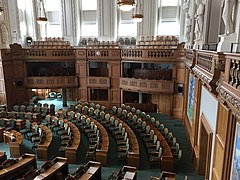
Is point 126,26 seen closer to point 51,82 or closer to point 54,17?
point 54,17

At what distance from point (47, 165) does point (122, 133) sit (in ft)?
12.8

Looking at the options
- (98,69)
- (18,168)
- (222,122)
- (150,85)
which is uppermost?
(98,69)

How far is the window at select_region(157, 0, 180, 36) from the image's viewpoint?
702 inches

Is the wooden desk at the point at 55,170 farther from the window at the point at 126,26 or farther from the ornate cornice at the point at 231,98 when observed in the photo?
the window at the point at 126,26

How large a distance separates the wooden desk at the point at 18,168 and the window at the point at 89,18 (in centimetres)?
1474

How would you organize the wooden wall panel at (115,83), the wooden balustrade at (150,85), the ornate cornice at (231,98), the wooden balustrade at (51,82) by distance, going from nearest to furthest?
the ornate cornice at (231,98)
the wooden balustrade at (150,85)
the wooden wall panel at (115,83)
the wooden balustrade at (51,82)

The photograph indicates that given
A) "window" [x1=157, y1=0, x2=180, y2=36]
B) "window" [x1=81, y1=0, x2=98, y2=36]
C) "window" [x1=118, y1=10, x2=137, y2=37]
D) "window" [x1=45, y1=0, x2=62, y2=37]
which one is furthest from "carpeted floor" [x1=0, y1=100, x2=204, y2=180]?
"window" [x1=45, y1=0, x2=62, y2=37]

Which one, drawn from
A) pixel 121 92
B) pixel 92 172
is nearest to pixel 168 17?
pixel 121 92

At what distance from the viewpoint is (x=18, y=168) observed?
6727 mm

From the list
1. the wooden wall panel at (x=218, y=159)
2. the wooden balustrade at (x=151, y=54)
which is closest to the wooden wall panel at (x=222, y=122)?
the wooden wall panel at (x=218, y=159)

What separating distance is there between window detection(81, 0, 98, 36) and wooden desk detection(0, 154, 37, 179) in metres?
14.7

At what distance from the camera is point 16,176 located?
677 cm

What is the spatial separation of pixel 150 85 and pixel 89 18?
32.5 ft

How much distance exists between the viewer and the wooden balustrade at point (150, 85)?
13363 millimetres
